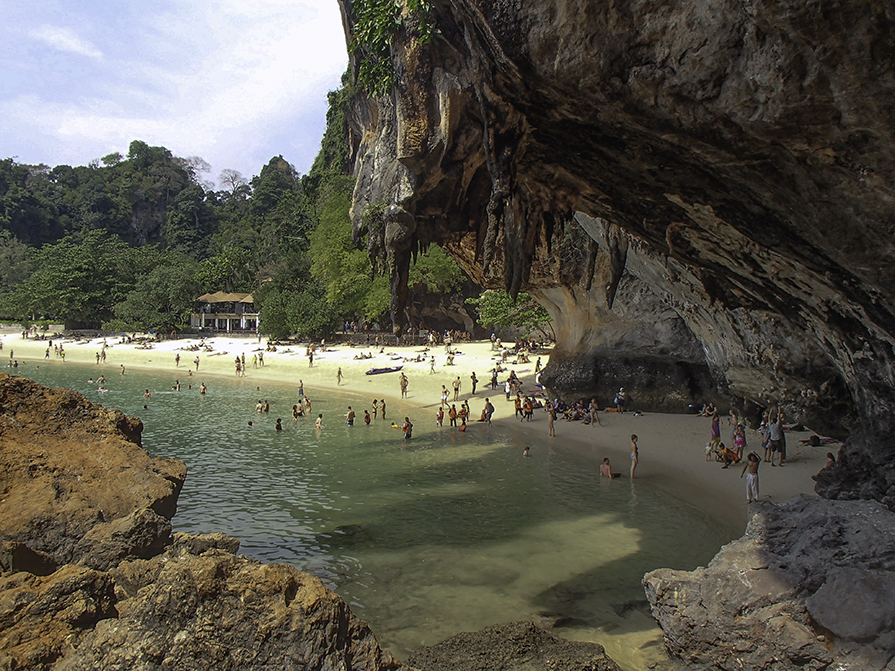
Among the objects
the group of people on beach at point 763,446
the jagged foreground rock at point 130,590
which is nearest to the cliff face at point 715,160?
the group of people on beach at point 763,446

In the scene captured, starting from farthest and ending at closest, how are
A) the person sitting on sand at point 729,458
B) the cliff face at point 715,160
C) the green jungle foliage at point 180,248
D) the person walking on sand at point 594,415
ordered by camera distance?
the green jungle foliage at point 180,248, the person walking on sand at point 594,415, the person sitting on sand at point 729,458, the cliff face at point 715,160

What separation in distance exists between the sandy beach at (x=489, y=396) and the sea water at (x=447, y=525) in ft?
3.04

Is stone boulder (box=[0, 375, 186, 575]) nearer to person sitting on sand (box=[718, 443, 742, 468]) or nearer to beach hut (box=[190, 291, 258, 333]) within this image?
person sitting on sand (box=[718, 443, 742, 468])

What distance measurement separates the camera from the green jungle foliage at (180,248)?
45812 mm

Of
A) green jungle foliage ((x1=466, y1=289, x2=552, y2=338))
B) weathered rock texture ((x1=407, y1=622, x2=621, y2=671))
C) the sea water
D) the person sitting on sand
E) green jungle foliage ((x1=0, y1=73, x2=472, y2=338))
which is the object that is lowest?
the sea water

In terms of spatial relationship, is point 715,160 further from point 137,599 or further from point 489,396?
point 489,396

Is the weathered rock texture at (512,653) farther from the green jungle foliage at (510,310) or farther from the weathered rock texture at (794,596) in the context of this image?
the green jungle foliage at (510,310)

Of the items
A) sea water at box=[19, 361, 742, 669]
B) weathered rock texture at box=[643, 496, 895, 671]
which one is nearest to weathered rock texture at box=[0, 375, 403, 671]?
weathered rock texture at box=[643, 496, 895, 671]

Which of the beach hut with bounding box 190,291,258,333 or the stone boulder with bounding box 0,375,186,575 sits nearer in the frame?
the stone boulder with bounding box 0,375,186,575

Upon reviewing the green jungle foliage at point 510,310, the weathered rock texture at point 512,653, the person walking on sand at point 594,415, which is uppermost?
the green jungle foliage at point 510,310

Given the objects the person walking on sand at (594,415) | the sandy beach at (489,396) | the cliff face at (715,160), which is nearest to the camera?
the cliff face at (715,160)

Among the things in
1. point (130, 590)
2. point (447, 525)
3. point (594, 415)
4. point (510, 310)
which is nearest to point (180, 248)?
point (510, 310)

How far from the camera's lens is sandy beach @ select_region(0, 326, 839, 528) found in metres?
12.9

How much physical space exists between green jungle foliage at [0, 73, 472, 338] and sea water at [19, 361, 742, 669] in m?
6.52
